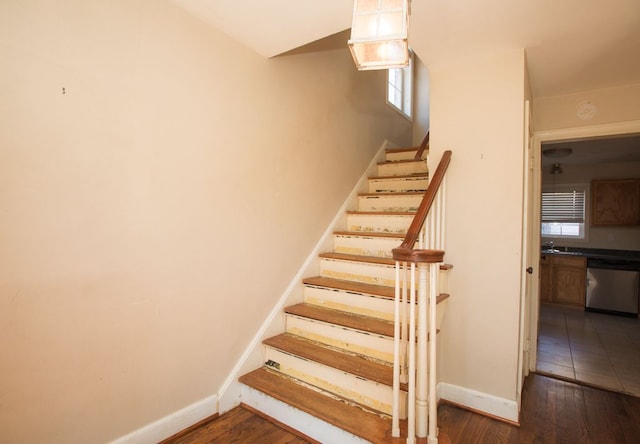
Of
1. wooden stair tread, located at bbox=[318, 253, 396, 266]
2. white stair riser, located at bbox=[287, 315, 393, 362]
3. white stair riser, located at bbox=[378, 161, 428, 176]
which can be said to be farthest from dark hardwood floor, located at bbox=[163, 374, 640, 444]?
white stair riser, located at bbox=[378, 161, 428, 176]

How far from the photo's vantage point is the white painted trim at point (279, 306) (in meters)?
2.02

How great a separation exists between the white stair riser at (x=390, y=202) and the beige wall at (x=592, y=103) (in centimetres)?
119

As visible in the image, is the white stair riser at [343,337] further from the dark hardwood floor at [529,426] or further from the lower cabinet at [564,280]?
the lower cabinet at [564,280]

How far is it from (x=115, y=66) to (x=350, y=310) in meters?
2.00

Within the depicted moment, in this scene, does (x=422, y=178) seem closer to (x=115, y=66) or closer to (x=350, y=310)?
(x=350, y=310)

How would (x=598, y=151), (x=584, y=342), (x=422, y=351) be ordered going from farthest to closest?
(x=598, y=151), (x=584, y=342), (x=422, y=351)

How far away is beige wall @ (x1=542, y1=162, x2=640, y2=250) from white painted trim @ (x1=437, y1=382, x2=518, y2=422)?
4.74 metres

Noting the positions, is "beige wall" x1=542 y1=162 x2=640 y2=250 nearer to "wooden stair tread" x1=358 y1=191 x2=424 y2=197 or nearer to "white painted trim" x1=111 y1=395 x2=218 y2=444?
"wooden stair tread" x1=358 y1=191 x2=424 y2=197

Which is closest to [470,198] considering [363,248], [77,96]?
[363,248]

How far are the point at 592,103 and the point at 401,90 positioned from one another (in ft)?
8.60

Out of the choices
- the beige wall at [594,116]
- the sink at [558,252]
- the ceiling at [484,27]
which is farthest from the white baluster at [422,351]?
the sink at [558,252]

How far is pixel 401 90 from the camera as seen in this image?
15.7 ft

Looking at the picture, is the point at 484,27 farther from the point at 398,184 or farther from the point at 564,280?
the point at 564,280

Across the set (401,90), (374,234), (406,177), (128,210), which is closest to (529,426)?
(374,234)
